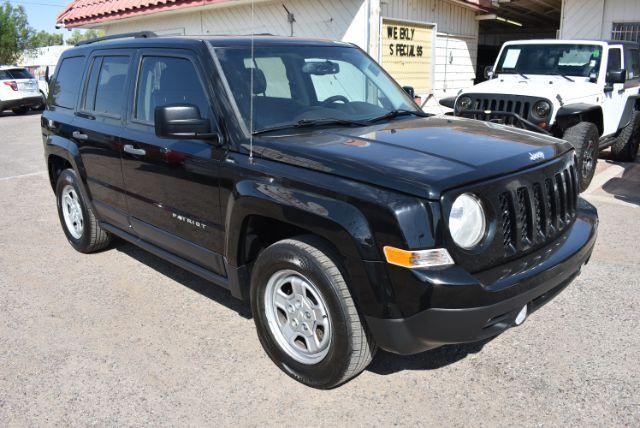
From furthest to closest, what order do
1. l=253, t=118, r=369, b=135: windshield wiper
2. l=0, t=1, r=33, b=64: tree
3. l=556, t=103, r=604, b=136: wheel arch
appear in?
l=0, t=1, r=33, b=64: tree → l=556, t=103, r=604, b=136: wheel arch → l=253, t=118, r=369, b=135: windshield wiper

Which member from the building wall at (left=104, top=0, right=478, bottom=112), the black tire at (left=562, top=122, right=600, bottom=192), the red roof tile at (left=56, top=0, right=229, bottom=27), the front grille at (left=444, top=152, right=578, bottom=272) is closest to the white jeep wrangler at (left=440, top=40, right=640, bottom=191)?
the black tire at (left=562, top=122, right=600, bottom=192)

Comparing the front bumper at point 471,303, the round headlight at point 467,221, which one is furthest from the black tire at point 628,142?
the round headlight at point 467,221

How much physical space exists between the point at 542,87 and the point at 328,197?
19.7 ft

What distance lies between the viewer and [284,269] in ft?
10.0

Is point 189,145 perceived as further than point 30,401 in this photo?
Yes

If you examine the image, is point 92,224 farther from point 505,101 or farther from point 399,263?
point 505,101

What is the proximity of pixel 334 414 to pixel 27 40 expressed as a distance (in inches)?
1778

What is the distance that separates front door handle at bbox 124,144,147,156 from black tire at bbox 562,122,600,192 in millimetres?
5089

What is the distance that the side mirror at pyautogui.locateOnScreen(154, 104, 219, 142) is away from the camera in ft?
10.6

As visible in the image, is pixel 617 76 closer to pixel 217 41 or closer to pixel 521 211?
pixel 521 211

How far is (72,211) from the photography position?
5.57 metres

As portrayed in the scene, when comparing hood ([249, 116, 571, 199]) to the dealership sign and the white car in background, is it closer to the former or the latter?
the dealership sign

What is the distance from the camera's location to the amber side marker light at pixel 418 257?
2545 millimetres

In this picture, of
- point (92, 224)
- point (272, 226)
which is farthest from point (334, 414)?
point (92, 224)
